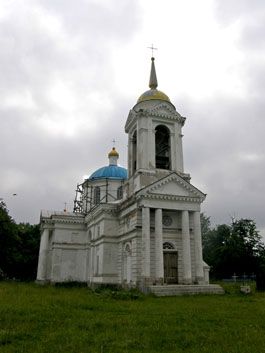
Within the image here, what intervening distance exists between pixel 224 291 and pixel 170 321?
41.8 ft

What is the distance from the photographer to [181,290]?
68.8 ft

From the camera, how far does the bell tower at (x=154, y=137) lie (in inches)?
1046

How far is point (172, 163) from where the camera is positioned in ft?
89.5

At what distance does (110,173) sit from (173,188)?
14645 mm

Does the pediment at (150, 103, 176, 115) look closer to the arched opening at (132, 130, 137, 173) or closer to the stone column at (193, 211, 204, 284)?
the arched opening at (132, 130, 137, 173)

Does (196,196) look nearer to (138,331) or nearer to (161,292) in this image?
(161,292)

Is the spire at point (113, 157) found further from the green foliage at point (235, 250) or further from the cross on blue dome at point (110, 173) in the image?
the green foliage at point (235, 250)

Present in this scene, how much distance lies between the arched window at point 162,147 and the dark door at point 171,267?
6.99 m

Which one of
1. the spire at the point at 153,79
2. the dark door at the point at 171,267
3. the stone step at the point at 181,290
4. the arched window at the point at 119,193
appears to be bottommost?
the stone step at the point at 181,290

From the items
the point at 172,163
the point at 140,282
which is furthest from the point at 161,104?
the point at 140,282

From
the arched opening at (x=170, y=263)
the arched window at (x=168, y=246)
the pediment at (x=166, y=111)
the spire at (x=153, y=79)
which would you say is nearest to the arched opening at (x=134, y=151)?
the pediment at (x=166, y=111)

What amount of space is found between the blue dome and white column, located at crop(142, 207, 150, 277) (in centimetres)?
1456

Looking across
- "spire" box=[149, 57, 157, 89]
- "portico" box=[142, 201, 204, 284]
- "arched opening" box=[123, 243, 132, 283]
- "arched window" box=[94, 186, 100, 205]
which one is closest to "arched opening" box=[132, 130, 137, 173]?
"spire" box=[149, 57, 157, 89]

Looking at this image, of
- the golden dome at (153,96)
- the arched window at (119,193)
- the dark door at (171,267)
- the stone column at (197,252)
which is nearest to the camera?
the stone column at (197,252)
